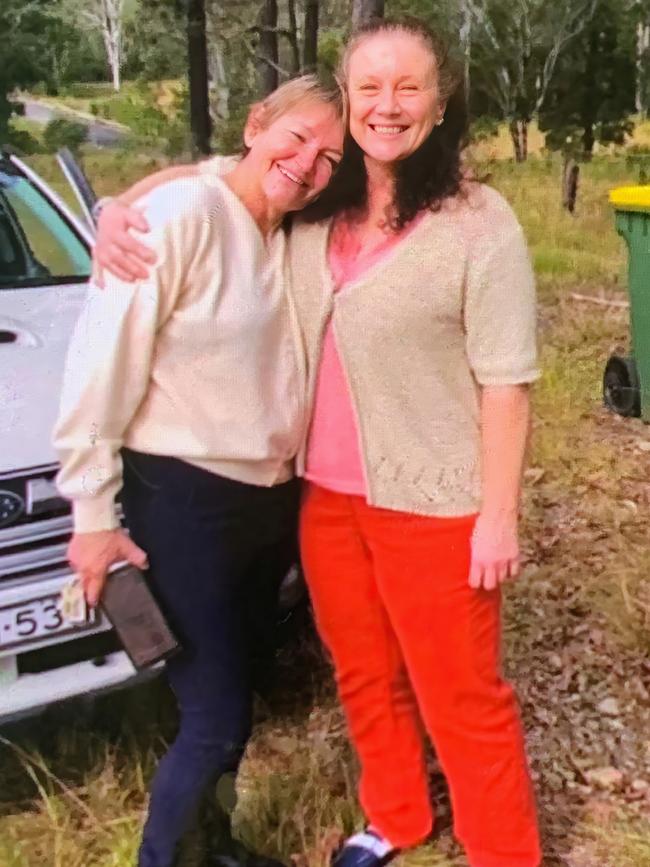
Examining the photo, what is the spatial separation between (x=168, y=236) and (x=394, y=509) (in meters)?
0.60

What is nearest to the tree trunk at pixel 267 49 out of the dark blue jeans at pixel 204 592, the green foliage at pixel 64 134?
the green foliage at pixel 64 134

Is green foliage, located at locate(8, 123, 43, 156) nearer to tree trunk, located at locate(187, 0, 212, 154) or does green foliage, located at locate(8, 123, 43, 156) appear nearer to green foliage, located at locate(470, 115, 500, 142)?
tree trunk, located at locate(187, 0, 212, 154)

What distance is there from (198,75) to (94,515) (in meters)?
2.91

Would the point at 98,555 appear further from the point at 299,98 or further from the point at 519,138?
the point at 519,138

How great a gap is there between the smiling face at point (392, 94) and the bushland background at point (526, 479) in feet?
0.47

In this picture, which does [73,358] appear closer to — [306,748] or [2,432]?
[2,432]

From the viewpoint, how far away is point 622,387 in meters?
5.31

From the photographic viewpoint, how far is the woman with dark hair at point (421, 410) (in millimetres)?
1669

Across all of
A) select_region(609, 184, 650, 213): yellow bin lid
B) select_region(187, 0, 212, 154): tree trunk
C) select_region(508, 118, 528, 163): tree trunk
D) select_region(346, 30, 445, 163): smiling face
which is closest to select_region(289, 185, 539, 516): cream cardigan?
select_region(346, 30, 445, 163): smiling face

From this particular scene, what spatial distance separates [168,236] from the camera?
5.08 feet

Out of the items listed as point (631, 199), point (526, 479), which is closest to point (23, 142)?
point (526, 479)

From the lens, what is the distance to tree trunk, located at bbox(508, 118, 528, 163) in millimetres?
6738

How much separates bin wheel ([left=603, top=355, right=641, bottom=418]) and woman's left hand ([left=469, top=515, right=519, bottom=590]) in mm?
3607

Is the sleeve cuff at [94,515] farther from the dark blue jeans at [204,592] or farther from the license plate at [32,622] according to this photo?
the license plate at [32,622]
